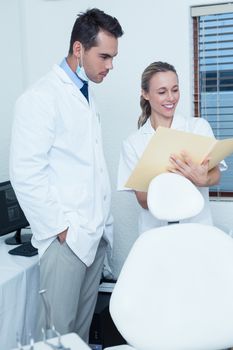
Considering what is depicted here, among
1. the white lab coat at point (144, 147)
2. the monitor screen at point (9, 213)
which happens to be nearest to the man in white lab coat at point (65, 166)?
the white lab coat at point (144, 147)

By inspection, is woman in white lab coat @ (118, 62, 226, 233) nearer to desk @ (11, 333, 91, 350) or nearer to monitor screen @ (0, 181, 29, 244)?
monitor screen @ (0, 181, 29, 244)

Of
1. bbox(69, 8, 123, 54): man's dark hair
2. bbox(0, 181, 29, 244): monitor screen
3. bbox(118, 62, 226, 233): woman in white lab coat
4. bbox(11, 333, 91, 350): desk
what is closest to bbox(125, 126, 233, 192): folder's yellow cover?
bbox(118, 62, 226, 233): woman in white lab coat

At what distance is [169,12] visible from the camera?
2477mm

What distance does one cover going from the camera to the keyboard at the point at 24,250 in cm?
220

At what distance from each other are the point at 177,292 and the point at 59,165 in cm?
73

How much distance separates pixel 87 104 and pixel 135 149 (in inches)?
10.2

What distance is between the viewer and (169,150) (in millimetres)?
1670

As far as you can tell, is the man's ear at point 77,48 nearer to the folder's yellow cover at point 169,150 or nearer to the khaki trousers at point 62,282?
the folder's yellow cover at point 169,150

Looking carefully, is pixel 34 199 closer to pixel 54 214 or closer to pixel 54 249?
pixel 54 214

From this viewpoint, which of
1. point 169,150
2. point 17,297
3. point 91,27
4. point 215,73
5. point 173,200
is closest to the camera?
point 173,200

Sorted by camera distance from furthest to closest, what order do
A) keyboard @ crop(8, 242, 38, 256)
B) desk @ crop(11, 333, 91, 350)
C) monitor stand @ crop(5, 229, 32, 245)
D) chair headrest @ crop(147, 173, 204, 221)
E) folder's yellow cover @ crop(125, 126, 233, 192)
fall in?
monitor stand @ crop(5, 229, 32, 245)
keyboard @ crop(8, 242, 38, 256)
folder's yellow cover @ crop(125, 126, 233, 192)
chair headrest @ crop(147, 173, 204, 221)
desk @ crop(11, 333, 91, 350)

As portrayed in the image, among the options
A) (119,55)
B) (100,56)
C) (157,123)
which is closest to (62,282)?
(157,123)

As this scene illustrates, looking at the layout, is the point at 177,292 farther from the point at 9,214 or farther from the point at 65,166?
the point at 9,214

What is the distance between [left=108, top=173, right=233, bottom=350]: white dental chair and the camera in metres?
1.30
